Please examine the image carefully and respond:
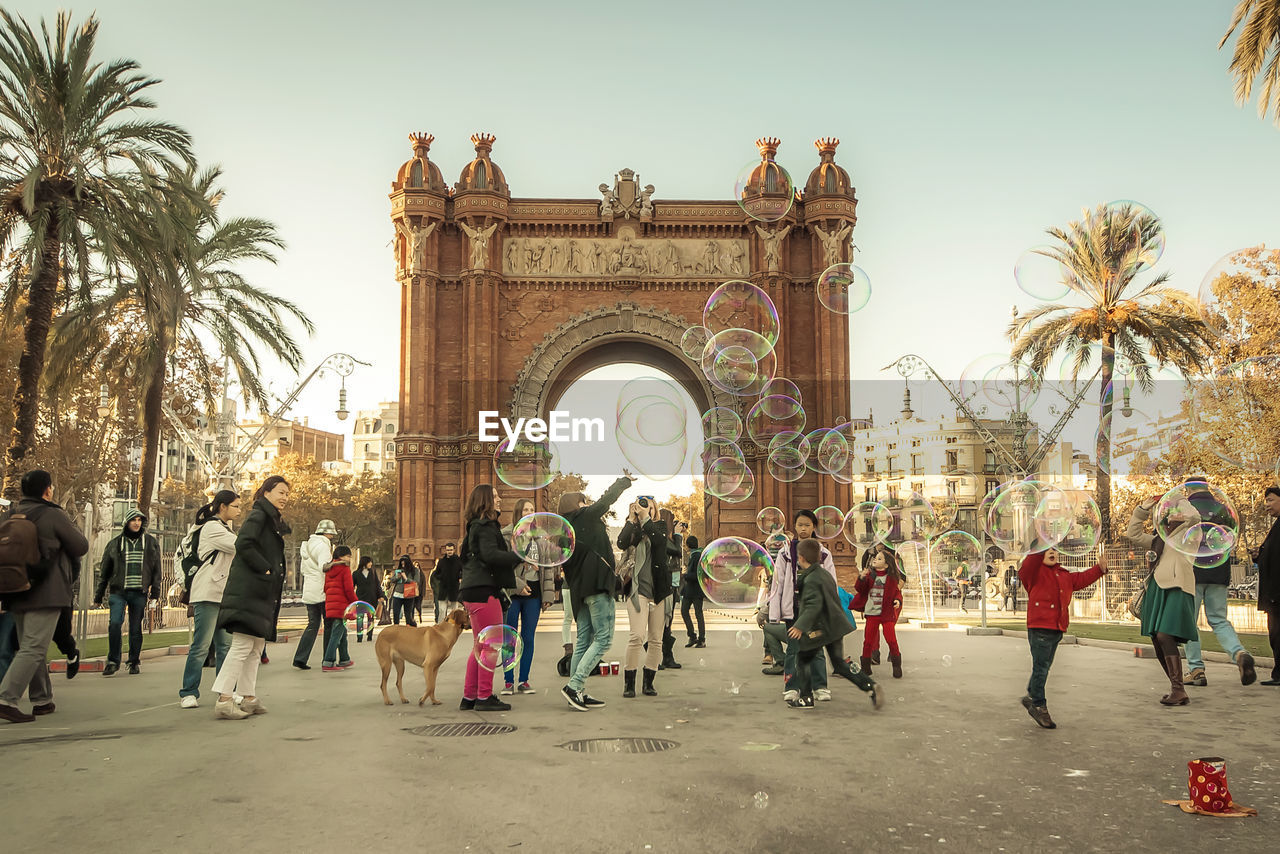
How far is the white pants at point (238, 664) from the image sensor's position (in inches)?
332

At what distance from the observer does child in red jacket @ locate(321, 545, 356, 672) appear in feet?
42.3

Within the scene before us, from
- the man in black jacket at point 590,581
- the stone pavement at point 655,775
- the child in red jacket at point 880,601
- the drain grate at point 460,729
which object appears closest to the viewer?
the stone pavement at point 655,775

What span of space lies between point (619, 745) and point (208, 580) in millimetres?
4585

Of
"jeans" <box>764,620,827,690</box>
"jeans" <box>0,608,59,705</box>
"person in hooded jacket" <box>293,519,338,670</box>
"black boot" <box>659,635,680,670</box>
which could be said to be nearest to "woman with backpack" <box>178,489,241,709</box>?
"jeans" <box>0,608,59,705</box>

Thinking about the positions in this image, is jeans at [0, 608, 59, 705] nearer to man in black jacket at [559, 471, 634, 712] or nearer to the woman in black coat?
the woman in black coat

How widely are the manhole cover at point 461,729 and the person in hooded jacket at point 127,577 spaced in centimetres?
582

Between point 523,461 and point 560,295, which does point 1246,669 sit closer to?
point 523,461

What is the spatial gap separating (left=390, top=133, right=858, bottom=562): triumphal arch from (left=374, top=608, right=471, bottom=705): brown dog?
24.3 metres

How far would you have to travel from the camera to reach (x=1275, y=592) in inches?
401

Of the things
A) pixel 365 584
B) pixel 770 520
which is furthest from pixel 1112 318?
pixel 365 584

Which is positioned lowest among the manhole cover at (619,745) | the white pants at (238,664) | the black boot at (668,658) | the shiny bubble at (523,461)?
the black boot at (668,658)

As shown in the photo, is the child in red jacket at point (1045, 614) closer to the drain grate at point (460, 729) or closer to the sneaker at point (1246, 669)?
the sneaker at point (1246, 669)

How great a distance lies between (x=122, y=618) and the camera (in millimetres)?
12047

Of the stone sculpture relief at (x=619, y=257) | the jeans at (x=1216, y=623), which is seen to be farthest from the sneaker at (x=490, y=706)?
the stone sculpture relief at (x=619, y=257)
